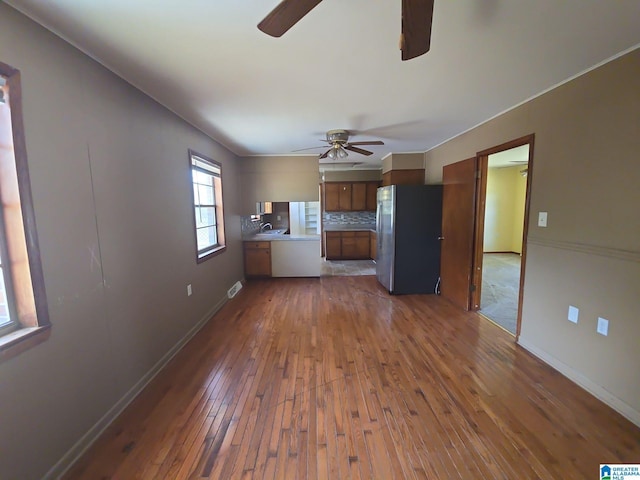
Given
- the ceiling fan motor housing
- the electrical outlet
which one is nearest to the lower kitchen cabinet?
the ceiling fan motor housing

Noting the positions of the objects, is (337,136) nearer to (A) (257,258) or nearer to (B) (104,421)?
(A) (257,258)

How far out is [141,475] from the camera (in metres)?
1.36

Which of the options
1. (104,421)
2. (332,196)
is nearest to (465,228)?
(332,196)

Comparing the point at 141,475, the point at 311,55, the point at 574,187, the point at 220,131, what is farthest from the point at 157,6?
the point at 574,187

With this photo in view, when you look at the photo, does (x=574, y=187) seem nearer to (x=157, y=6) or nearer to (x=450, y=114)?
(x=450, y=114)

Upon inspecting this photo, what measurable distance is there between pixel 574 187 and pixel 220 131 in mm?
3572

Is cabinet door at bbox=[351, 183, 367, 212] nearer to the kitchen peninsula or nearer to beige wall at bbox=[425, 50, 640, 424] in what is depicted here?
the kitchen peninsula

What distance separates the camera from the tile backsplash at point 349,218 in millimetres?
6949

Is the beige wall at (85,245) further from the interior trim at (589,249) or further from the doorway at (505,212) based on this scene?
the doorway at (505,212)

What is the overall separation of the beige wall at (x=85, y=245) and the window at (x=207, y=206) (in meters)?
0.72

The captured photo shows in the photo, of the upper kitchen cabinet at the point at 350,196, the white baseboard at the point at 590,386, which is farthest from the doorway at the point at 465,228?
the upper kitchen cabinet at the point at 350,196

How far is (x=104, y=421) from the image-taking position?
1.65m

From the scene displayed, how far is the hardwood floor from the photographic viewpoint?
4.61ft

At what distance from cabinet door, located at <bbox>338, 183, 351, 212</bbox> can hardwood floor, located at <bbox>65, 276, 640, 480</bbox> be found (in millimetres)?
4136
